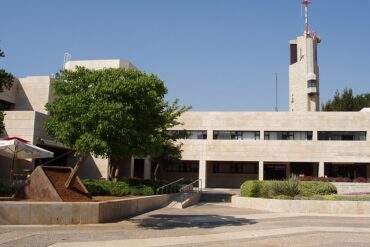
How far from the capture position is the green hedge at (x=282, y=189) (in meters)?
21.2

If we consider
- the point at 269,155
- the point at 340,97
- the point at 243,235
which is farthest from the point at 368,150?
the point at 243,235

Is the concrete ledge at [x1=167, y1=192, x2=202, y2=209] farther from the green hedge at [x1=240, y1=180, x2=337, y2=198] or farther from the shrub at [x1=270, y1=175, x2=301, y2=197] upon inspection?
the shrub at [x1=270, y1=175, x2=301, y2=197]

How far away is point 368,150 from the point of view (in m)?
42.3

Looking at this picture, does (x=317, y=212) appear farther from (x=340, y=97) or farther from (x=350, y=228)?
(x=340, y=97)

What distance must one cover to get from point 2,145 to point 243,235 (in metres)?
10.9

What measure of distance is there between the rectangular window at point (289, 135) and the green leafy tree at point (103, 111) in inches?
1226

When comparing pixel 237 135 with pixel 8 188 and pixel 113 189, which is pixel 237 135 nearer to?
Result: pixel 113 189

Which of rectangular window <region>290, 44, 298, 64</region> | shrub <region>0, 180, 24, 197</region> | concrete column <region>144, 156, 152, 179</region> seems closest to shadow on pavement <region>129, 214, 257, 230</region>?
shrub <region>0, 180, 24, 197</region>

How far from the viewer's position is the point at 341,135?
4353 cm

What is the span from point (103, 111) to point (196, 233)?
454cm

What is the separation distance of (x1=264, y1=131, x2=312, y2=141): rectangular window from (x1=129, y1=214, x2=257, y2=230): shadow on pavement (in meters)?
28.6

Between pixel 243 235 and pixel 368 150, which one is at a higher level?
pixel 368 150

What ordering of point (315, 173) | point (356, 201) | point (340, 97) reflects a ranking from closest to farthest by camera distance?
1. point (356, 201)
2. point (315, 173)
3. point (340, 97)

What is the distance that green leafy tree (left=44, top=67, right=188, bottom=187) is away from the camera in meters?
12.6
